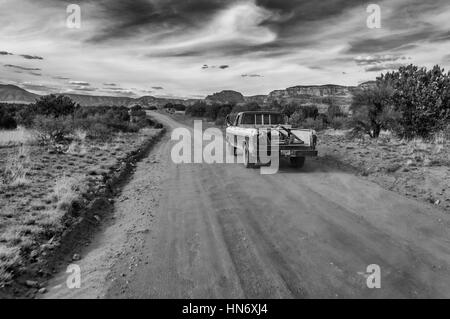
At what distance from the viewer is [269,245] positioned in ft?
16.6

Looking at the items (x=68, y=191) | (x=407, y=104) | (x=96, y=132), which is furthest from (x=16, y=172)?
(x=407, y=104)

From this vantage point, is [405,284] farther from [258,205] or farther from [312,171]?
[312,171]

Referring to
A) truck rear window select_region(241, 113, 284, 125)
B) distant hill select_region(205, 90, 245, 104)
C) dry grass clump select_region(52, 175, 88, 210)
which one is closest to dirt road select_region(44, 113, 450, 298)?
dry grass clump select_region(52, 175, 88, 210)

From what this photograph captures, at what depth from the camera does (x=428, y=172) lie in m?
9.46

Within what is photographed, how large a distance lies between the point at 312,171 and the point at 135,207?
596 centimetres

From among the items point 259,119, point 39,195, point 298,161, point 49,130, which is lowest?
point 39,195

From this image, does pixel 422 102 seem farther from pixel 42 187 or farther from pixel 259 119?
pixel 42 187

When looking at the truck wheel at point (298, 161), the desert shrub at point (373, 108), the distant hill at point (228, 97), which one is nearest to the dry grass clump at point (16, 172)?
the truck wheel at point (298, 161)

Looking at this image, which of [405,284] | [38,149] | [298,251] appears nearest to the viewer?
[405,284]

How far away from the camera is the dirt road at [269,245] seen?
153 inches

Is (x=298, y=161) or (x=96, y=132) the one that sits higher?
(x=96, y=132)

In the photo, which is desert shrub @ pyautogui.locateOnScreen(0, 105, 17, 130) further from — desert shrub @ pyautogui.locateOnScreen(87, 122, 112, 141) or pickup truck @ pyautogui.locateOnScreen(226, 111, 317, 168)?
pickup truck @ pyautogui.locateOnScreen(226, 111, 317, 168)

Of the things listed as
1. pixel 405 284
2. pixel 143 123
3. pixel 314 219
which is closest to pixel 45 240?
pixel 314 219

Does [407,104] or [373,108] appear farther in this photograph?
[373,108]
